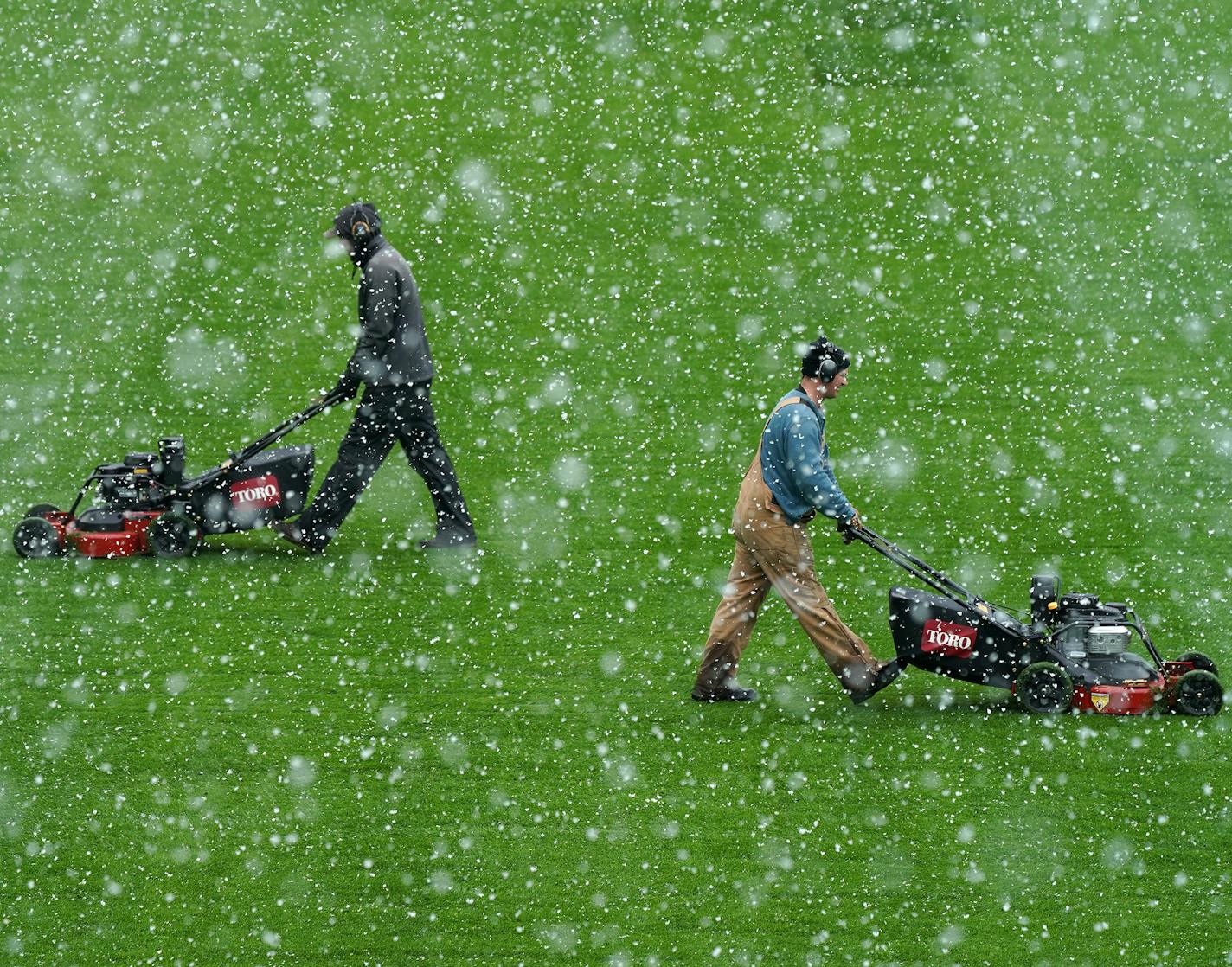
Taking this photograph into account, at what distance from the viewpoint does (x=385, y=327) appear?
36.6 ft

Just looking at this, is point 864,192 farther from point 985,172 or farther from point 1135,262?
point 1135,262

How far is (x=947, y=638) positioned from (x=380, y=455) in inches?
151

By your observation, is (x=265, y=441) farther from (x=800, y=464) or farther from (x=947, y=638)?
(x=947, y=638)

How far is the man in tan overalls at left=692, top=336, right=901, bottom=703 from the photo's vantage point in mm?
8859

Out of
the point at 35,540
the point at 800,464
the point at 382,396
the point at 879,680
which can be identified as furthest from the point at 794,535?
the point at 35,540

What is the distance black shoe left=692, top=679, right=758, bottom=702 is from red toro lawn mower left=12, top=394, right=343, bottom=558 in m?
3.07

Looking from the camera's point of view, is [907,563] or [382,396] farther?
[382,396]

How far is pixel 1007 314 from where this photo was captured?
1500 centimetres

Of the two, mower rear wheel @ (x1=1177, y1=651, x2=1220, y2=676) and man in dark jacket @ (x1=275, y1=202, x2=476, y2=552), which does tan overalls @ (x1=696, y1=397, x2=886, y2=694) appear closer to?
mower rear wheel @ (x1=1177, y1=651, x2=1220, y2=676)

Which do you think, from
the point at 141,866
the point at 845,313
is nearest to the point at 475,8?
the point at 845,313

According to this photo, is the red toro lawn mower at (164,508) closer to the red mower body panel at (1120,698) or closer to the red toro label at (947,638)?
the red toro label at (947,638)

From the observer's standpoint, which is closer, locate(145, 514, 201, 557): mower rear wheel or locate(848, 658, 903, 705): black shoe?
locate(848, 658, 903, 705): black shoe

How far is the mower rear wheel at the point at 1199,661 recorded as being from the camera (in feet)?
29.6

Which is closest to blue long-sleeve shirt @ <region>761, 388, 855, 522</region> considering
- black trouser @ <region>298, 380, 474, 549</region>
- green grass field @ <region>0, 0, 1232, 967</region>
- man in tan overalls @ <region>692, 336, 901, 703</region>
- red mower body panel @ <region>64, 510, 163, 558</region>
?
man in tan overalls @ <region>692, 336, 901, 703</region>
